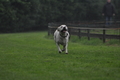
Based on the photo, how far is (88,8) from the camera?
54656 mm

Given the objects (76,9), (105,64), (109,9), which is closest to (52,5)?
(76,9)

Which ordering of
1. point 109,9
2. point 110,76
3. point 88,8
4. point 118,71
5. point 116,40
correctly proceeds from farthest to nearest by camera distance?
point 88,8 < point 109,9 < point 116,40 < point 118,71 < point 110,76

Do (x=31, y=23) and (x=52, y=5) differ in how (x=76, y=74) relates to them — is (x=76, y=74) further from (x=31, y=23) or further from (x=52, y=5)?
(x=52, y=5)

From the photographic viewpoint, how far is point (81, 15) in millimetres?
54844

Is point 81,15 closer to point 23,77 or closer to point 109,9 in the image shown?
point 109,9

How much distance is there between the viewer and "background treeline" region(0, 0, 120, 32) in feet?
139

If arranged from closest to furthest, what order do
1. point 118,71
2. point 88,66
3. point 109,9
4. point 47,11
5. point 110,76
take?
point 110,76
point 118,71
point 88,66
point 109,9
point 47,11

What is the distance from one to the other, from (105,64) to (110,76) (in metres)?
2.08

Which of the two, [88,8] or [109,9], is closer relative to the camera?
[109,9]

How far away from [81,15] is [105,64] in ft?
148

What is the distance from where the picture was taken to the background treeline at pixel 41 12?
139ft

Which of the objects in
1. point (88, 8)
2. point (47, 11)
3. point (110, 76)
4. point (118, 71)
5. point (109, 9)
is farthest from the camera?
point (88, 8)

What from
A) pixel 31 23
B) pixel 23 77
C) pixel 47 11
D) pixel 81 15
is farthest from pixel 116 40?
pixel 81 15

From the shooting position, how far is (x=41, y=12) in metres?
49.0
